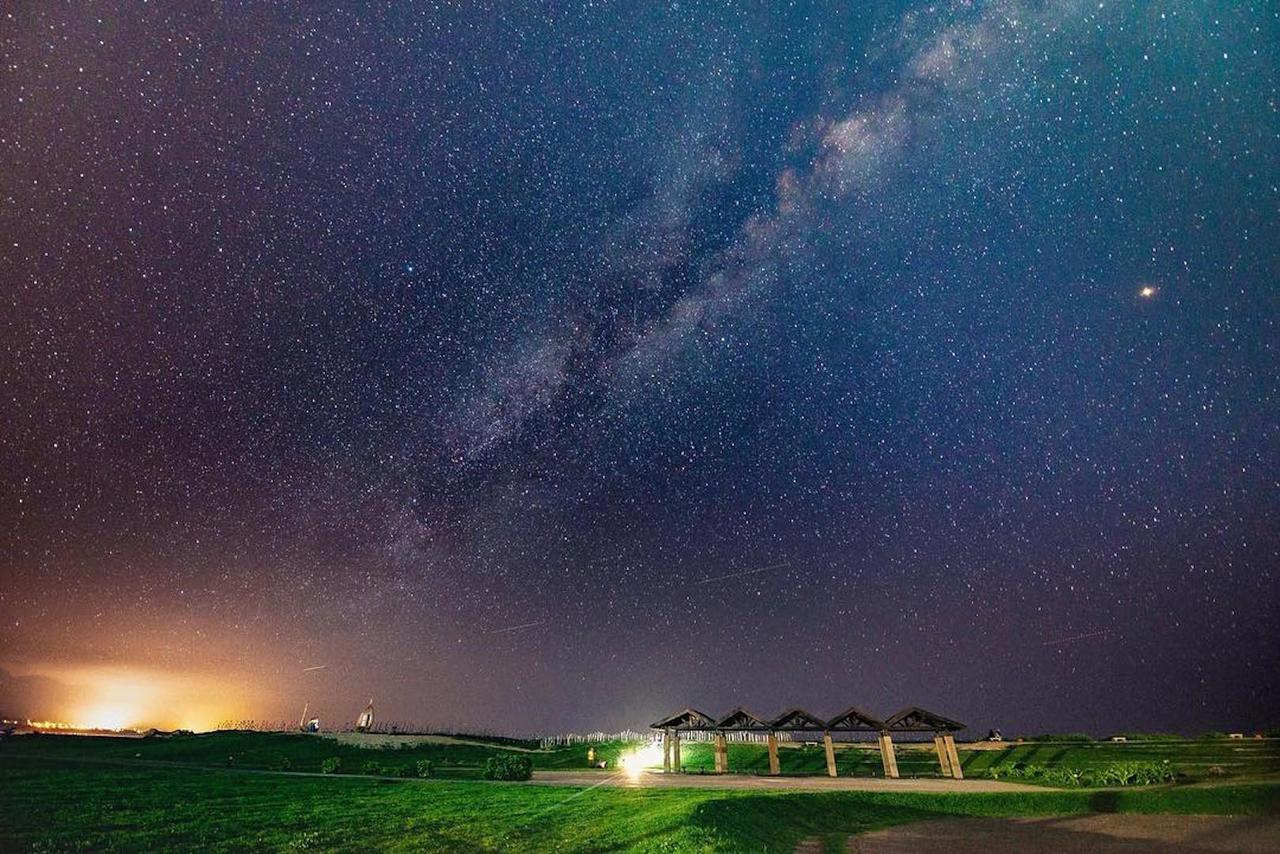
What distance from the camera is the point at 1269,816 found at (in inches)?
1150

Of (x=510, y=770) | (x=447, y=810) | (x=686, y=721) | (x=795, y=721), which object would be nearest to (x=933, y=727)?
(x=795, y=721)

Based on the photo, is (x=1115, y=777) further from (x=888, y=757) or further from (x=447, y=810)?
(x=447, y=810)

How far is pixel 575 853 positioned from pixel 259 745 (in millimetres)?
60297

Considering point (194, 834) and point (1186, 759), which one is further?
point (1186, 759)

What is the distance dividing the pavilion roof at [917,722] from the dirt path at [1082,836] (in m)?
14.9

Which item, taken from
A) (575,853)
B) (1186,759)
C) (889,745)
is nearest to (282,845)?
(575,853)

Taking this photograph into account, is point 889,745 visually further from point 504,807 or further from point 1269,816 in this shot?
point 504,807

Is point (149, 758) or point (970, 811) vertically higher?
point (149, 758)

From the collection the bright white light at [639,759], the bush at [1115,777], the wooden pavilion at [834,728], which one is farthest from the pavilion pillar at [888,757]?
the bright white light at [639,759]

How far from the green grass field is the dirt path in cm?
177

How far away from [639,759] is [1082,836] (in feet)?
126

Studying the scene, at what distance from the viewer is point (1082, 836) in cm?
2489

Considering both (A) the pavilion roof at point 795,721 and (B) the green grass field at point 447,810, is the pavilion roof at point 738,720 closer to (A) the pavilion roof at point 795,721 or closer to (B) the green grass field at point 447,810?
(A) the pavilion roof at point 795,721

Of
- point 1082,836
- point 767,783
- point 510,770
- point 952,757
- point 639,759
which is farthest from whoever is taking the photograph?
point 639,759
